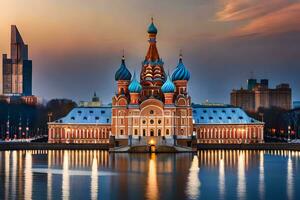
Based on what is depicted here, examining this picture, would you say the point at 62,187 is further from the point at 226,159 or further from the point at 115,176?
the point at 226,159

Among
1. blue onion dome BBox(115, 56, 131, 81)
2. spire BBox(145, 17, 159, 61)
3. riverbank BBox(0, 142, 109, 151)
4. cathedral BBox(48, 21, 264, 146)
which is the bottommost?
riverbank BBox(0, 142, 109, 151)

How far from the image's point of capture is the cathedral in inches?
4294

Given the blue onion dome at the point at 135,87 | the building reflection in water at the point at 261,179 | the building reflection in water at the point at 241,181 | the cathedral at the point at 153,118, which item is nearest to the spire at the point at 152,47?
the cathedral at the point at 153,118

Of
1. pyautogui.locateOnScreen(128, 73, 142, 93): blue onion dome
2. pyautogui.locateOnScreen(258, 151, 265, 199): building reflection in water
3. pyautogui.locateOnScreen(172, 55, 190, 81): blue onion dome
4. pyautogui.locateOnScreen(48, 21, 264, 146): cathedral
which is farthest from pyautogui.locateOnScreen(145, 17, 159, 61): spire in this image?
pyautogui.locateOnScreen(258, 151, 265, 199): building reflection in water

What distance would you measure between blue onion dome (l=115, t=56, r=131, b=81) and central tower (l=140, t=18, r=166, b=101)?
3339 millimetres

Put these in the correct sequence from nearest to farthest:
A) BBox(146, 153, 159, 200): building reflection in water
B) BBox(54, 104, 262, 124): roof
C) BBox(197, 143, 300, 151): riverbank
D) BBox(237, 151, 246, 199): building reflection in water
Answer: BBox(146, 153, 159, 200): building reflection in water → BBox(237, 151, 246, 199): building reflection in water → BBox(197, 143, 300, 151): riverbank → BBox(54, 104, 262, 124): roof

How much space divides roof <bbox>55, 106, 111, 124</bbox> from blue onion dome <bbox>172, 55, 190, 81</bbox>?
15339mm

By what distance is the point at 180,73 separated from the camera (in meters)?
114

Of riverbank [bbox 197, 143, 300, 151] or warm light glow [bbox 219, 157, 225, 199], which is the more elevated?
riverbank [bbox 197, 143, 300, 151]

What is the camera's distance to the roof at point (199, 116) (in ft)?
403

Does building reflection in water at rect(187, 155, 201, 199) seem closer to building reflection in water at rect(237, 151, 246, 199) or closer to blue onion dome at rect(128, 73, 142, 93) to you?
building reflection in water at rect(237, 151, 246, 199)

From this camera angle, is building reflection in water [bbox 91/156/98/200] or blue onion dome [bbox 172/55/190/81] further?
blue onion dome [bbox 172/55/190/81]

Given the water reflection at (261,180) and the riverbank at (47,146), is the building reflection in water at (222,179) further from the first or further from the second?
the riverbank at (47,146)

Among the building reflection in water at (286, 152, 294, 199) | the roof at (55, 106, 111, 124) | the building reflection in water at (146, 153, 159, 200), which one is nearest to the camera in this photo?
the building reflection in water at (146, 153, 159, 200)
